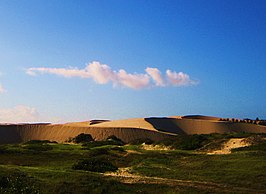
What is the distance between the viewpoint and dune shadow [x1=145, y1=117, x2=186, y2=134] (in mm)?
106162

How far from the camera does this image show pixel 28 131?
8831cm

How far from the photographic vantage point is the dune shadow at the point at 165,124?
106 meters

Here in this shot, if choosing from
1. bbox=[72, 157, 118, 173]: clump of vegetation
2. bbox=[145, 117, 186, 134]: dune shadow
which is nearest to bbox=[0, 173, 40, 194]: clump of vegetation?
bbox=[72, 157, 118, 173]: clump of vegetation

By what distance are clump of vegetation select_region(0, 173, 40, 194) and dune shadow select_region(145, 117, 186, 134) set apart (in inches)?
3419

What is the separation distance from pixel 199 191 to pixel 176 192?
112cm

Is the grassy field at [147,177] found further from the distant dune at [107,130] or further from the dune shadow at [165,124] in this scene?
the dune shadow at [165,124]

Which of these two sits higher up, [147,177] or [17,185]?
[17,185]

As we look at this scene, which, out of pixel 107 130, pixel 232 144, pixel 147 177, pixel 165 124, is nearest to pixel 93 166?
pixel 147 177

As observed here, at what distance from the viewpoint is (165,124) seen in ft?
369

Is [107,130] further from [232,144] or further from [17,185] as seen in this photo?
[17,185]

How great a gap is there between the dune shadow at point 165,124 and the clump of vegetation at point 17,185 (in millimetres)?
86854

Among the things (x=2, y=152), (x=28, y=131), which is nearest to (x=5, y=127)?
(x=28, y=131)

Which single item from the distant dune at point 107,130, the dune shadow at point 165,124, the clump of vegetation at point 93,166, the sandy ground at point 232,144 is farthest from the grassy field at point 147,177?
the dune shadow at point 165,124

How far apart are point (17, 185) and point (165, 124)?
3796 inches
